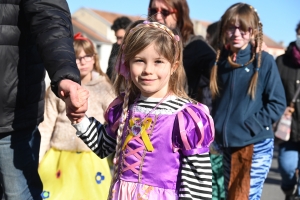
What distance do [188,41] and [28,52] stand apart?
1.89 meters

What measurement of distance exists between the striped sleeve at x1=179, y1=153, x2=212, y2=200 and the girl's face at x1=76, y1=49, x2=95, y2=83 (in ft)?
8.95

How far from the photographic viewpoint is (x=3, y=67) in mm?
3250

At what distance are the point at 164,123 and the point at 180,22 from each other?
2.01 m

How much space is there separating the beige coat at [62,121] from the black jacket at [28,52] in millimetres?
1770

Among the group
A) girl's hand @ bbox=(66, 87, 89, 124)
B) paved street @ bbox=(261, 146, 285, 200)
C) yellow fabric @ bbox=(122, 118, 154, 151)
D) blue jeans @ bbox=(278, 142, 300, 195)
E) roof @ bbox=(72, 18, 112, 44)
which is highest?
girl's hand @ bbox=(66, 87, 89, 124)

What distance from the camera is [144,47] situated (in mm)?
3168

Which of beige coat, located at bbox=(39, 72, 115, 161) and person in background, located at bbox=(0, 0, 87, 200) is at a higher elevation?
person in background, located at bbox=(0, 0, 87, 200)

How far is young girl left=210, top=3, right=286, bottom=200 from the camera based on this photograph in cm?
478

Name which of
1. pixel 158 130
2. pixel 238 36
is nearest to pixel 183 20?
pixel 238 36

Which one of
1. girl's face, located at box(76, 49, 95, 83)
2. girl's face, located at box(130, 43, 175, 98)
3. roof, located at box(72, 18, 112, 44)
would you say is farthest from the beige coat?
roof, located at box(72, 18, 112, 44)

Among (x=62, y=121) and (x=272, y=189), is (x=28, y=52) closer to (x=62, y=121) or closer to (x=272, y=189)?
(x=62, y=121)

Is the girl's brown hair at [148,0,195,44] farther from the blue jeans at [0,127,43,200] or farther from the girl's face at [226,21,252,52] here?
the blue jeans at [0,127,43,200]

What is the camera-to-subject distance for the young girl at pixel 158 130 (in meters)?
3.04

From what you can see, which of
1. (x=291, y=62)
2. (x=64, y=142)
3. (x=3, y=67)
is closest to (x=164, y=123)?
(x=3, y=67)
